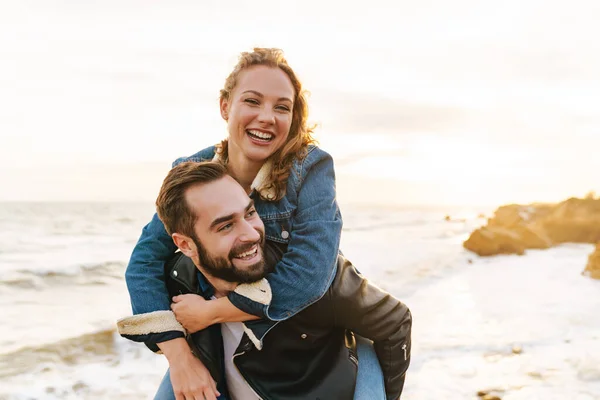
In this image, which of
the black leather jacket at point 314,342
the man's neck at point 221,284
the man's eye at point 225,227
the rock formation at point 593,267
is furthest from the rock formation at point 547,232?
the man's eye at point 225,227

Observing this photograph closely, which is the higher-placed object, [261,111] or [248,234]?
[261,111]

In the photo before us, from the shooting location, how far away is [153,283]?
238cm

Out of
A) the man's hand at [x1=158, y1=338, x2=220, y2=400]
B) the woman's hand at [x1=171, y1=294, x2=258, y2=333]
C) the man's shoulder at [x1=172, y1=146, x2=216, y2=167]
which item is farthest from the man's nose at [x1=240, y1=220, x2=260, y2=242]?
the man's shoulder at [x1=172, y1=146, x2=216, y2=167]

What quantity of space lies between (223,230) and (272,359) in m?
0.68

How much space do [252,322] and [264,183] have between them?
0.69 meters

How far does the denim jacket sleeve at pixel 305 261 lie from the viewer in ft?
6.96

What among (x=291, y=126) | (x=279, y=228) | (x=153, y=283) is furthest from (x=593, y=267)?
(x=153, y=283)

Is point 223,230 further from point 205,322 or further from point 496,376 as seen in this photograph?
point 496,376

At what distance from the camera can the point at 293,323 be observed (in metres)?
2.27

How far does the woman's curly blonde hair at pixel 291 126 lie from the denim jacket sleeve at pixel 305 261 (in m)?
0.14

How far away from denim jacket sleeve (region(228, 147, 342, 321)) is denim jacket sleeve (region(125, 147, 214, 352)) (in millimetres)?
380

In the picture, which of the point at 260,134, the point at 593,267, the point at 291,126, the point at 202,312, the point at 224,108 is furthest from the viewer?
the point at 593,267

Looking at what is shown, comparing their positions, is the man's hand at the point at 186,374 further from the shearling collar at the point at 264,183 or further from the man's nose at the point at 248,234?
the shearling collar at the point at 264,183

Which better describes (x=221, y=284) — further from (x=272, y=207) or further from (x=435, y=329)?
(x=435, y=329)
